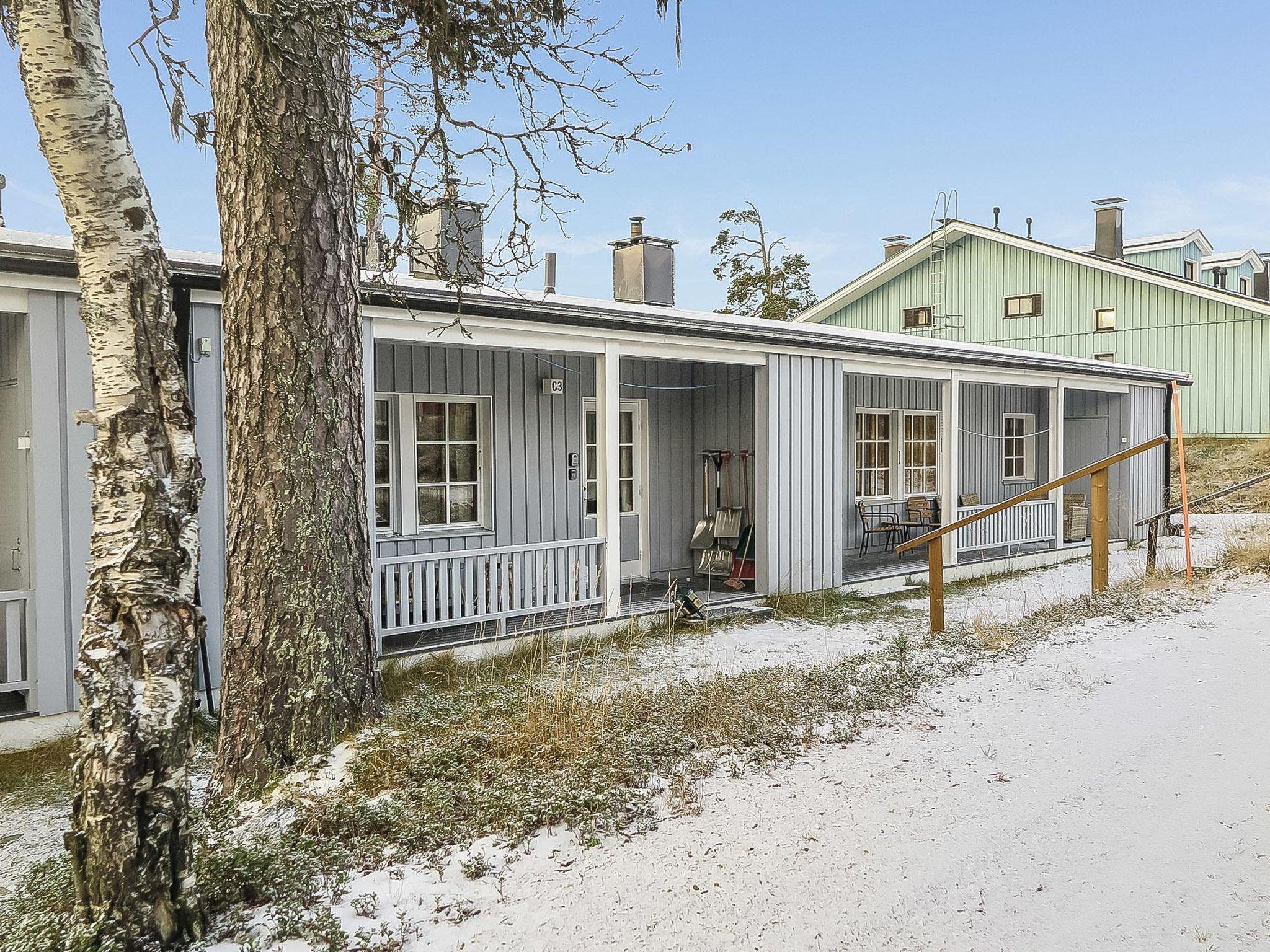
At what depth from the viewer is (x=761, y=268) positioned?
30250 millimetres

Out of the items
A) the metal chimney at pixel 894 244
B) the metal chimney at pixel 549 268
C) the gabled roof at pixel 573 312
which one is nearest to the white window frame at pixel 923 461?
the gabled roof at pixel 573 312

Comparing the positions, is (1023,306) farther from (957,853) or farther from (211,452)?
(957,853)

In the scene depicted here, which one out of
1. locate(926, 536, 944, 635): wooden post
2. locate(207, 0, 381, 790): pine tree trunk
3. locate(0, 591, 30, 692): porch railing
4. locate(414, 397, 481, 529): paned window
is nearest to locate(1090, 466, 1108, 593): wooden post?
locate(926, 536, 944, 635): wooden post

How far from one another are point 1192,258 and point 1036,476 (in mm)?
13942

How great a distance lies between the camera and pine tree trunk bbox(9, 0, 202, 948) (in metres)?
2.77

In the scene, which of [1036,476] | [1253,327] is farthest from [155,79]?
[1253,327]

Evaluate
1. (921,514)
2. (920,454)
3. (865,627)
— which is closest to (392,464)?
(865,627)

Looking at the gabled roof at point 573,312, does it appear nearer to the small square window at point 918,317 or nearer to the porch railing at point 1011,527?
the porch railing at point 1011,527

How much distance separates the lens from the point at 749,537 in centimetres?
A: 985

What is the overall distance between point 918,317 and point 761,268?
7.12 metres

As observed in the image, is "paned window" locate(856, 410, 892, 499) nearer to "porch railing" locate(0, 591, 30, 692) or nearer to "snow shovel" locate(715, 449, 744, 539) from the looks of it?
"snow shovel" locate(715, 449, 744, 539)

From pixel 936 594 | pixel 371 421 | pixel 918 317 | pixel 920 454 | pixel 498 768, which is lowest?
pixel 498 768

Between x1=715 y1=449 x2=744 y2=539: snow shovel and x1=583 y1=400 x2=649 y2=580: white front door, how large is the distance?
775mm

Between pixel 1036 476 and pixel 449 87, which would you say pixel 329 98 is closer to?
pixel 449 87
